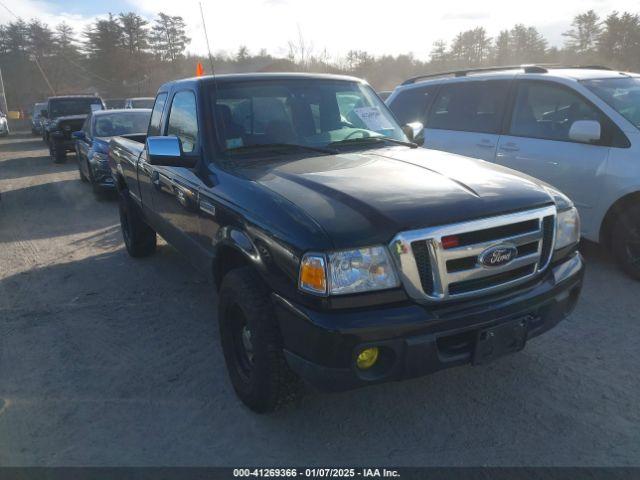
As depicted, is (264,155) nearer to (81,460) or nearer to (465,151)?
(81,460)

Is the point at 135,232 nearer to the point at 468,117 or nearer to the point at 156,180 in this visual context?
the point at 156,180

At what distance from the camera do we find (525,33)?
43.0 meters

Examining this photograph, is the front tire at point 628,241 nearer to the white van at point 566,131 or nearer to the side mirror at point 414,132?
the white van at point 566,131

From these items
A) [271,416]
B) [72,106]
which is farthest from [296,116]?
[72,106]

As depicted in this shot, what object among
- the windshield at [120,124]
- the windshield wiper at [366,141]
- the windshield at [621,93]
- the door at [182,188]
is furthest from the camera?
the windshield at [120,124]

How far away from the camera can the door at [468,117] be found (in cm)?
558

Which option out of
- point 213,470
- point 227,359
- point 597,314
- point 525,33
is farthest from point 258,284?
point 525,33

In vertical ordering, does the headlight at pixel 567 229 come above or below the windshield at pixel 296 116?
below

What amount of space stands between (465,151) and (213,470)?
460 cm

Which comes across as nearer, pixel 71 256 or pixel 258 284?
pixel 258 284

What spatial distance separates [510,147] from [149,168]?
3.69 m

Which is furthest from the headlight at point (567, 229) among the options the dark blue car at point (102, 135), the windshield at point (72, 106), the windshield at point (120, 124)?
the windshield at point (72, 106)

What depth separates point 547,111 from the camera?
5168 mm

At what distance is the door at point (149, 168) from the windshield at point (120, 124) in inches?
202
